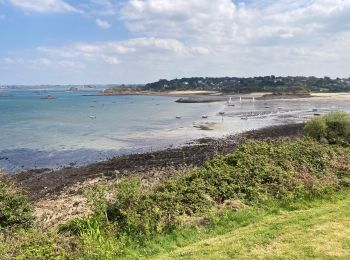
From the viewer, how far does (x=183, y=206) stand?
38.0 ft

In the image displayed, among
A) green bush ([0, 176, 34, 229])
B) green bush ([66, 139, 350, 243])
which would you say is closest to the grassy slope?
green bush ([66, 139, 350, 243])

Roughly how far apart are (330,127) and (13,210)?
19.5 m

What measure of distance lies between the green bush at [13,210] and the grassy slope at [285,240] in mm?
4637

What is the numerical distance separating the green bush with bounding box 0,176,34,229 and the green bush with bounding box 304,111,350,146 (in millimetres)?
17367

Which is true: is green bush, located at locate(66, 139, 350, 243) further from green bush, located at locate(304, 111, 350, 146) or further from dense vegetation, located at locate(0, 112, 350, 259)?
green bush, located at locate(304, 111, 350, 146)

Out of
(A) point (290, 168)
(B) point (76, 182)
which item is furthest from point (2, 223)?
(B) point (76, 182)

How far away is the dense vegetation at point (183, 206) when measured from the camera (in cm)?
928

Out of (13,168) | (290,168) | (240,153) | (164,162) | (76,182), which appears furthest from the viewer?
(13,168)

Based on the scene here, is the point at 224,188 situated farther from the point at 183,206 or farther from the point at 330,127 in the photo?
the point at 330,127

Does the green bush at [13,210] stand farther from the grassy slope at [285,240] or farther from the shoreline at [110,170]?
the shoreline at [110,170]

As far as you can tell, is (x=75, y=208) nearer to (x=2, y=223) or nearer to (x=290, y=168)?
(x=2, y=223)

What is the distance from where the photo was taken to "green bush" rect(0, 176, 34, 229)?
10961 millimetres

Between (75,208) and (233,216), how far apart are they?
10.0 meters

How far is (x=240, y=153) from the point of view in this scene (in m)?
15.6
